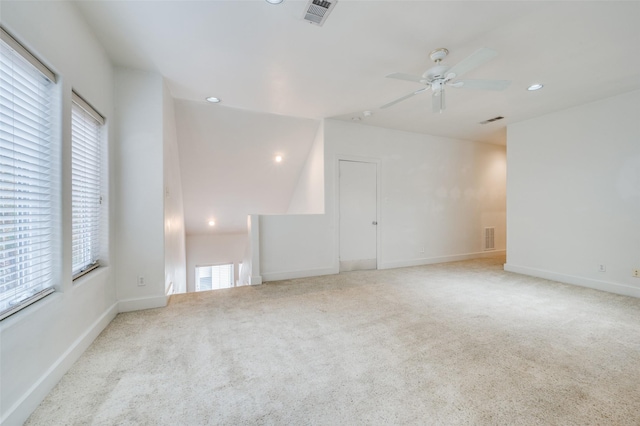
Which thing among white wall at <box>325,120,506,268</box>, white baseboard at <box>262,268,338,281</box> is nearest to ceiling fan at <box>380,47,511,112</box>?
white wall at <box>325,120,506,268</box>

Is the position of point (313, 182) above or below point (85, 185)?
above

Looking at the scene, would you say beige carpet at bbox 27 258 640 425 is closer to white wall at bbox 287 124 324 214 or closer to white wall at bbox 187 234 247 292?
white wall at bbox 287 124 324 214

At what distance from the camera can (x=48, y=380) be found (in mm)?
1688

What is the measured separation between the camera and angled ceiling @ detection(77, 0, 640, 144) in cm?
206

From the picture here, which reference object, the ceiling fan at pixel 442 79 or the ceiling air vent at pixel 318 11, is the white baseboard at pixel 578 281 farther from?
the ceiling air vent at pixel 318 11

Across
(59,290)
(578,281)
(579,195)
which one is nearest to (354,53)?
(59,290)

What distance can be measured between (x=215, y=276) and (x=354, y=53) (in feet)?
25.3

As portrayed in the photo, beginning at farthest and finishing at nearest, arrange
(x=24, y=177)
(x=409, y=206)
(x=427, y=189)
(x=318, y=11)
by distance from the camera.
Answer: (x=427, y=189)
(x=409, y=206)
(x=318, y=11)
(x=24, y=177)

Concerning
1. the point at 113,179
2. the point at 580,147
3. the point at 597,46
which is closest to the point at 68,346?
the point at 113,179

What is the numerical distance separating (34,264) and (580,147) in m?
6.31

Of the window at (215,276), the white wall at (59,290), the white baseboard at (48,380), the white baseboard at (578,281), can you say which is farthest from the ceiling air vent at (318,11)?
the window at (215,276)

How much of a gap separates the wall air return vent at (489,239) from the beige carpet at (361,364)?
2891 mm

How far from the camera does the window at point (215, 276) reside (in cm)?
778

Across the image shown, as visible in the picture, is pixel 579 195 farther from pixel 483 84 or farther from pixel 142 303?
pixel 142 303
